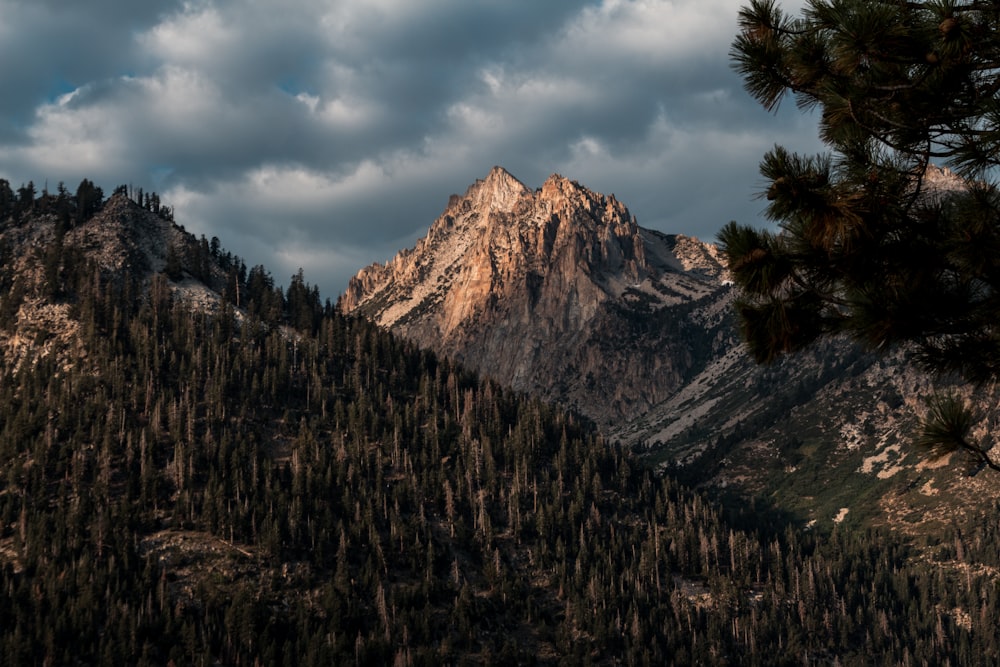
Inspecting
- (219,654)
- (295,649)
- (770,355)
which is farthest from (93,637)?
(770,355)

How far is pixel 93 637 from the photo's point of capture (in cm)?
18988

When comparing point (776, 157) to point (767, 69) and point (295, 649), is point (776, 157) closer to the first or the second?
point (767, 69)

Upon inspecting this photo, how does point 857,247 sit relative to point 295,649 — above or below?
above

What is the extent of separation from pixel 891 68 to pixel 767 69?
2.83m

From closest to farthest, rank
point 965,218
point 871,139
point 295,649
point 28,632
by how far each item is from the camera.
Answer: point 965,218
point 871,139
point 28,632
point 295,649

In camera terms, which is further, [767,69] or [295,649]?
[295,649]

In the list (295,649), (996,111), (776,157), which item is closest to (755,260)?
(776,157)

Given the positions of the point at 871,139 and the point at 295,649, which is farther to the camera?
the point at 295,649

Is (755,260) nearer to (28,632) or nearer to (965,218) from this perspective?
(965,218)

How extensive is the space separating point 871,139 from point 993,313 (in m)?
4.79

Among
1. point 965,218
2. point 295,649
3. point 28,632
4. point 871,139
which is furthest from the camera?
point 295,649

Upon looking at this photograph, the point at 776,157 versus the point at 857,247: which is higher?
the point at 776,157

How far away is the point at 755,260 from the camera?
2153 cm

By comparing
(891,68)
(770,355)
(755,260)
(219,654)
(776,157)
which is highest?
(891,68)
